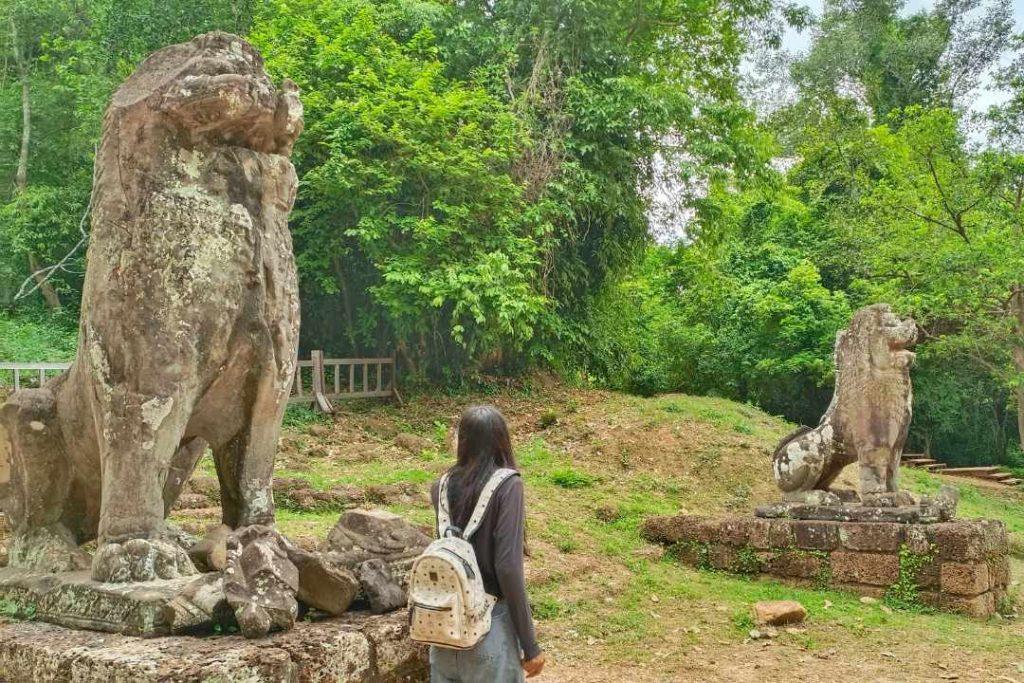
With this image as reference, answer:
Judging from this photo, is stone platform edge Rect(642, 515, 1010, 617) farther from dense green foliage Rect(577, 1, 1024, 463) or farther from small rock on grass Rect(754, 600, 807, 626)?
dense green foliage Rect(577, 1, 1024, 463)

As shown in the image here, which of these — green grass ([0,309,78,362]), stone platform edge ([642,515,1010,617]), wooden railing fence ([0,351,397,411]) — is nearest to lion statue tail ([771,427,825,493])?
stone platform edge ([642,515,1010,617])

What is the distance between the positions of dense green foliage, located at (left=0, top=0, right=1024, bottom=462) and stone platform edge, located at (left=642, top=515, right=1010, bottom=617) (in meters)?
6.14

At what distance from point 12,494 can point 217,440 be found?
2.63ft

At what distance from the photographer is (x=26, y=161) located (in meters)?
18.7

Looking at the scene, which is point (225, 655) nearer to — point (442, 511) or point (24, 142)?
point (442, 511)

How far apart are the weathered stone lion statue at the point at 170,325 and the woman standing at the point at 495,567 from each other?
75cm

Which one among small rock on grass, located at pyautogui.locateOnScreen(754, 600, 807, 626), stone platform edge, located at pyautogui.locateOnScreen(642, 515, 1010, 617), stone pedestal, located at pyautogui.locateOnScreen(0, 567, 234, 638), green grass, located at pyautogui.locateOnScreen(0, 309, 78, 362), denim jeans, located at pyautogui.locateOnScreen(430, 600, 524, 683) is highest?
green grass, located at pyautogui.locateOnScreen(0, 309, 78, 362)

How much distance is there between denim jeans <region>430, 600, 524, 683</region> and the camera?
2.91m

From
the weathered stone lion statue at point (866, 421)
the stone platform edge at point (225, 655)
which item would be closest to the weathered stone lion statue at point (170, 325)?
the stone platform edge at point (225, 655)

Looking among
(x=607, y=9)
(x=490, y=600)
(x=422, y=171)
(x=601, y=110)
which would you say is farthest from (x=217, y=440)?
(x=607, y=9)

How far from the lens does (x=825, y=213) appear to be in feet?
70.9

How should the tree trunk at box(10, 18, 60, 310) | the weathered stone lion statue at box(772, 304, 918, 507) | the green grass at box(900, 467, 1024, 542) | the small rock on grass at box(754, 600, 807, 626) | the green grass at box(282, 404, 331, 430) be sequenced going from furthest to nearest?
1. the tree trunk at box(10, 18, 60, 310)
2. the green grass at box(282, 404, 331, 430)
3. the green grass at box(900, 467, 1024, 542)
4. the weathered stone lion statue at box(772, 304, 918, 507)
5. the small rock on grass at box(754, 600, 807, 626)

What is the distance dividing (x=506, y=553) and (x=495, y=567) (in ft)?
0.21

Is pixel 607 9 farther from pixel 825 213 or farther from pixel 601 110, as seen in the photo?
pixel 825 213
